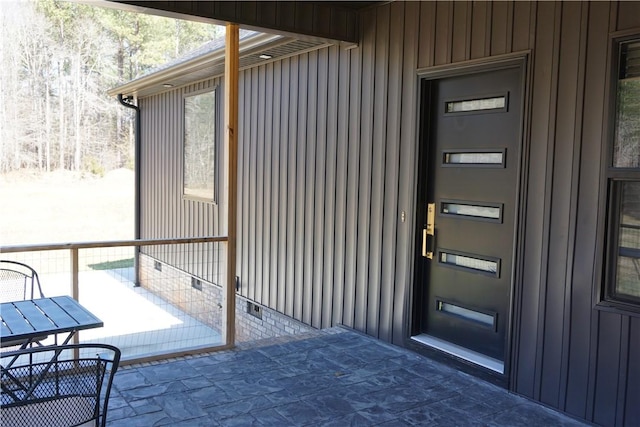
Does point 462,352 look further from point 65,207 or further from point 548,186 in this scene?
point 65,207

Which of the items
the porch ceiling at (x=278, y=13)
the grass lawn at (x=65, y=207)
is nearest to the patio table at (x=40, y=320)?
the porch ceiling at (x=278, y=13)

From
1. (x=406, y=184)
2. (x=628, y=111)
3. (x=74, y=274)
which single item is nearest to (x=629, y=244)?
(x=628, y=111)

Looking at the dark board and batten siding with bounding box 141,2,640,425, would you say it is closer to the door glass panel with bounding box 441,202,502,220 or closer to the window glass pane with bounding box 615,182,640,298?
the window glass pane with bounding box 615,182,640,298

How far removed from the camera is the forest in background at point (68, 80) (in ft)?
54.7

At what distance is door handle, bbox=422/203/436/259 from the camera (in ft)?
14.2

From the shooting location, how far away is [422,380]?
12.6ft

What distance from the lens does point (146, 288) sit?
948 cm

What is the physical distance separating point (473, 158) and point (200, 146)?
5074 millimetres

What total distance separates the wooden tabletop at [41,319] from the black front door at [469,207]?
2501 millimetres

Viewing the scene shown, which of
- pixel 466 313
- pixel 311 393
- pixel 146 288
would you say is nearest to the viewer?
pixel 311 393

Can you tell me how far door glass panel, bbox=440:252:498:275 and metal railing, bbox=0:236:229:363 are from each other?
1.75m

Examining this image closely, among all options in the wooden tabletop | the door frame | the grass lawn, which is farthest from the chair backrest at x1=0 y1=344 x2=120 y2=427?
the grass lawn

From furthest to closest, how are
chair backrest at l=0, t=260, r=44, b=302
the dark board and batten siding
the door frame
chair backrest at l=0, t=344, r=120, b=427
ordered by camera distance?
chair backrest at l=0, t=260, r=44, b=302, the door frame, the dark board and batten siding, chair backrest at l=0, t=344, r=120, b=427

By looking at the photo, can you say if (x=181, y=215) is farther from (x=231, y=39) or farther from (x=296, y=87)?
(x=231, y=39)
